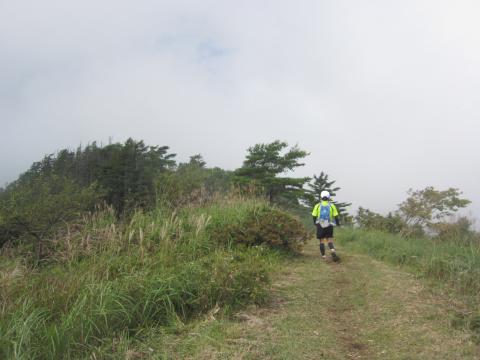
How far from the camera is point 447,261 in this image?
580 cm

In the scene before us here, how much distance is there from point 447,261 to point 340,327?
9.37 ft

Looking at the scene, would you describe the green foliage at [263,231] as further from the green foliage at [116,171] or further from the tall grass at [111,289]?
the green foliage at [116,171]

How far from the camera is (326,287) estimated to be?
19.2 feet

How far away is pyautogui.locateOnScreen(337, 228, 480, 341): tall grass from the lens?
4395 millimetres

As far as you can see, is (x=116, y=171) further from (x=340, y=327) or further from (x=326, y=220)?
(x=340, y=327)

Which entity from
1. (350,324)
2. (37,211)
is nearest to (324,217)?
(350,324)

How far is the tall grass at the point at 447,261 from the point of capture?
4395 millimetres

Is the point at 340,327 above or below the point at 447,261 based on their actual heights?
below

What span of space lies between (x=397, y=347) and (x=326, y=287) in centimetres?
226

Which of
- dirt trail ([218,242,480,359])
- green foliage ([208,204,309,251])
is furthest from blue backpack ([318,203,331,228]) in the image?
dirt trail ([218,242,480,359])

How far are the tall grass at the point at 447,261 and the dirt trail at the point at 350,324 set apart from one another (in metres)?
0.29

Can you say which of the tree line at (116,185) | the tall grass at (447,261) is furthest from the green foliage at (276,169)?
the tall grass at (447,261)

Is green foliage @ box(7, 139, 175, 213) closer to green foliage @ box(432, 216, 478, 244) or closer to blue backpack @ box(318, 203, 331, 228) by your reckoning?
blue backpack @ box(318, 203, 331, 228)

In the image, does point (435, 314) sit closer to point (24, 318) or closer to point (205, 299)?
point (205, 299)
